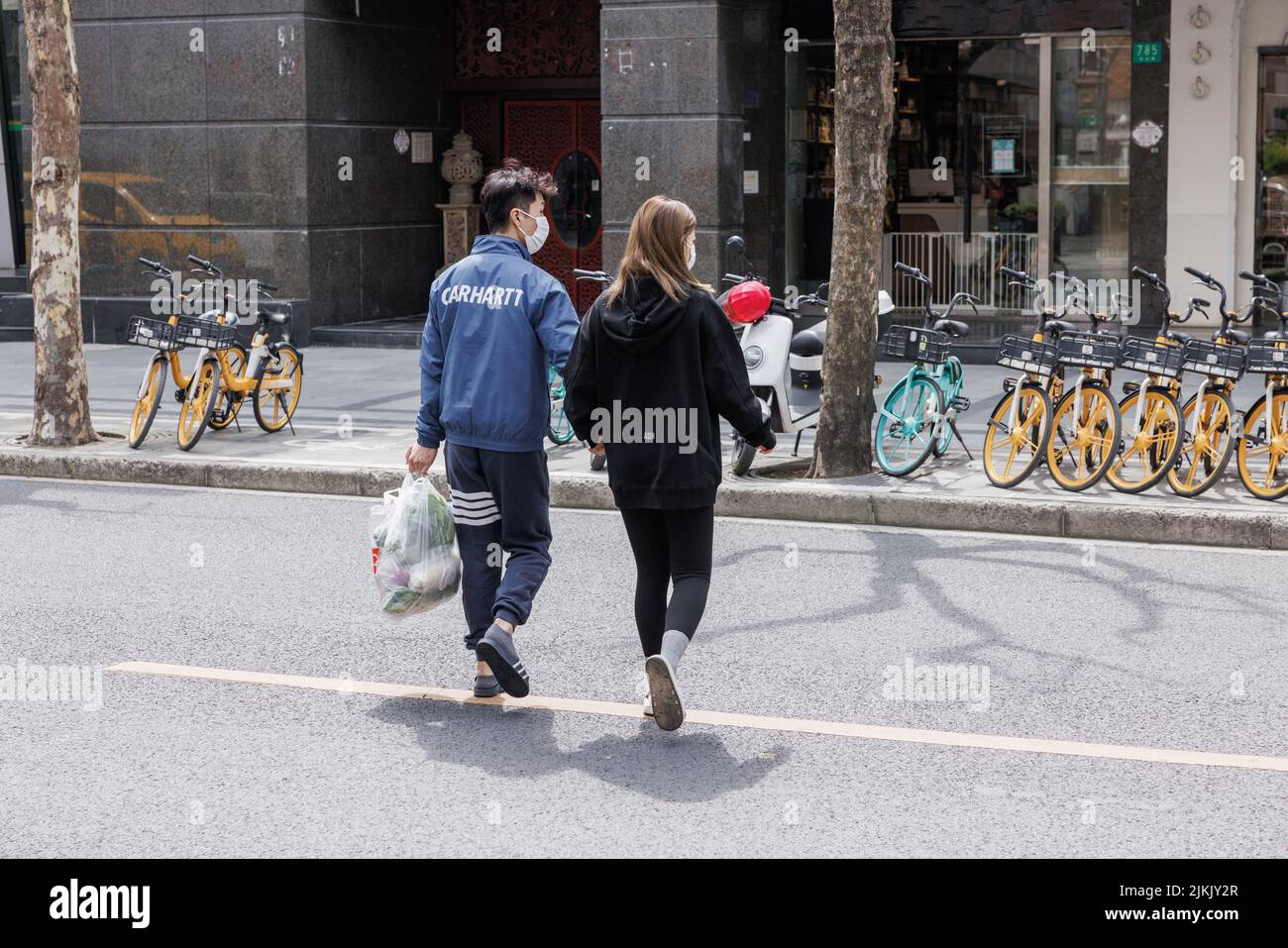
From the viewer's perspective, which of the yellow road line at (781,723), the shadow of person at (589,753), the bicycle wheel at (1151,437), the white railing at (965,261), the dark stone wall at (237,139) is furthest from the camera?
the white railing at (965,261)

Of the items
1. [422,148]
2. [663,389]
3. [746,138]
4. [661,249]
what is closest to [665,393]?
[663,389]

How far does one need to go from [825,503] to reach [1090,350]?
1722 millimetres

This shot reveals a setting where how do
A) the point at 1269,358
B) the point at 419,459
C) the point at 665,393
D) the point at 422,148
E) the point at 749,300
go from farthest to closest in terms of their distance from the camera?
the point at 422,148 → the point at 749,300 → the point at 1269,358 → the point at 419,459 → the point at 665,393

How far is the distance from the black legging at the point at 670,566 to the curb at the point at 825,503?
390cm

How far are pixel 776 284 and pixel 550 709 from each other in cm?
1296

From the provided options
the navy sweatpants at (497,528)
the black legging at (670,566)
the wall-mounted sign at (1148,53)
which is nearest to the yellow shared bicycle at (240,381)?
the navy sweatpants at (497,528)

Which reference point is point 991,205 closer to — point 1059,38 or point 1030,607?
point 1059,38

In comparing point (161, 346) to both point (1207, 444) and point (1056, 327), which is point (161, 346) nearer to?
point (1056, 327)

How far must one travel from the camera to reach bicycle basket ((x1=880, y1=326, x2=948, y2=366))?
10.4 meters

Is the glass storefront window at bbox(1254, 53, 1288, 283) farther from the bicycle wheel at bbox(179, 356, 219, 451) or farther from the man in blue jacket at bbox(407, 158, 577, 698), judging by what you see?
the man in blue jacket at bbox(407, 158, 577, 698)

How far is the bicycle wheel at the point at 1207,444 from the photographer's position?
9484 millimetres

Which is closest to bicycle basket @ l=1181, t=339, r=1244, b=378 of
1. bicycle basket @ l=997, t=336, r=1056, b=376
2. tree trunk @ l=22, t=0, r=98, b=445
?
bicycle basket @ l=997, t=336, r=1056, b=376

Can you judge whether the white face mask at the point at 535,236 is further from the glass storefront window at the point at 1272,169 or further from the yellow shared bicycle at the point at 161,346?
the glass storefront window at the point at 1272,169

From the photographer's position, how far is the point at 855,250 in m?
10.3
